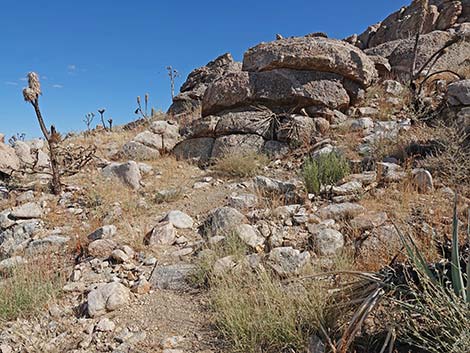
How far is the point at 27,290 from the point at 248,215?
93.4 inches

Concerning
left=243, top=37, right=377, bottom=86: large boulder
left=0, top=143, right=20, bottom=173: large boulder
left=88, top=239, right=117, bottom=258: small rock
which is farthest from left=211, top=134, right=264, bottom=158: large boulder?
left=0, top=143, right=20, bottom=173: large boulder

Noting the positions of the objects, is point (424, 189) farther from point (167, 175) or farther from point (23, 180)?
point (23, 180)

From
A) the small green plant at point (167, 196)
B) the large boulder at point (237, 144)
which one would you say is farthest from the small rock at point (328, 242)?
the large boulder at point (237, 144)

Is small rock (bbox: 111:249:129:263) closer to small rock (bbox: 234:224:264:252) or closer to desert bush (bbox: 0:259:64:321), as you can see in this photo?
desert bush (bbox: 0:259:64:321)

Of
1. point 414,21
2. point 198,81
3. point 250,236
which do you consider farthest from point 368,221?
point 414,21

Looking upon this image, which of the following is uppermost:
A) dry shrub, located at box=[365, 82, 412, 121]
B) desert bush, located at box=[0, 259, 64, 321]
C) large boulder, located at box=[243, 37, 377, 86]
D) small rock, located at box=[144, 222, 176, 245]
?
large boulder, located at box=[243, 37, 377, 86]

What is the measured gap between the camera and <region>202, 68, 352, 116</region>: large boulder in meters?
6.93

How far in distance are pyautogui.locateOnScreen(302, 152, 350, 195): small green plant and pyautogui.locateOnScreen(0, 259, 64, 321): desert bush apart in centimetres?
323

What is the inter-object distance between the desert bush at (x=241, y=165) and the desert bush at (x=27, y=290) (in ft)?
11.1

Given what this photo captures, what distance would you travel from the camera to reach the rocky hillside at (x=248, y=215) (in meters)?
2.13

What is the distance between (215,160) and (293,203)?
271cm

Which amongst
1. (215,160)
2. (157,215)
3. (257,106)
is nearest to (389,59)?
(257,106)

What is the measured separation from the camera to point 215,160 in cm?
652

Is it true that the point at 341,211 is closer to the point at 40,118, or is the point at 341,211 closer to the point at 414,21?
the point at 40,118
